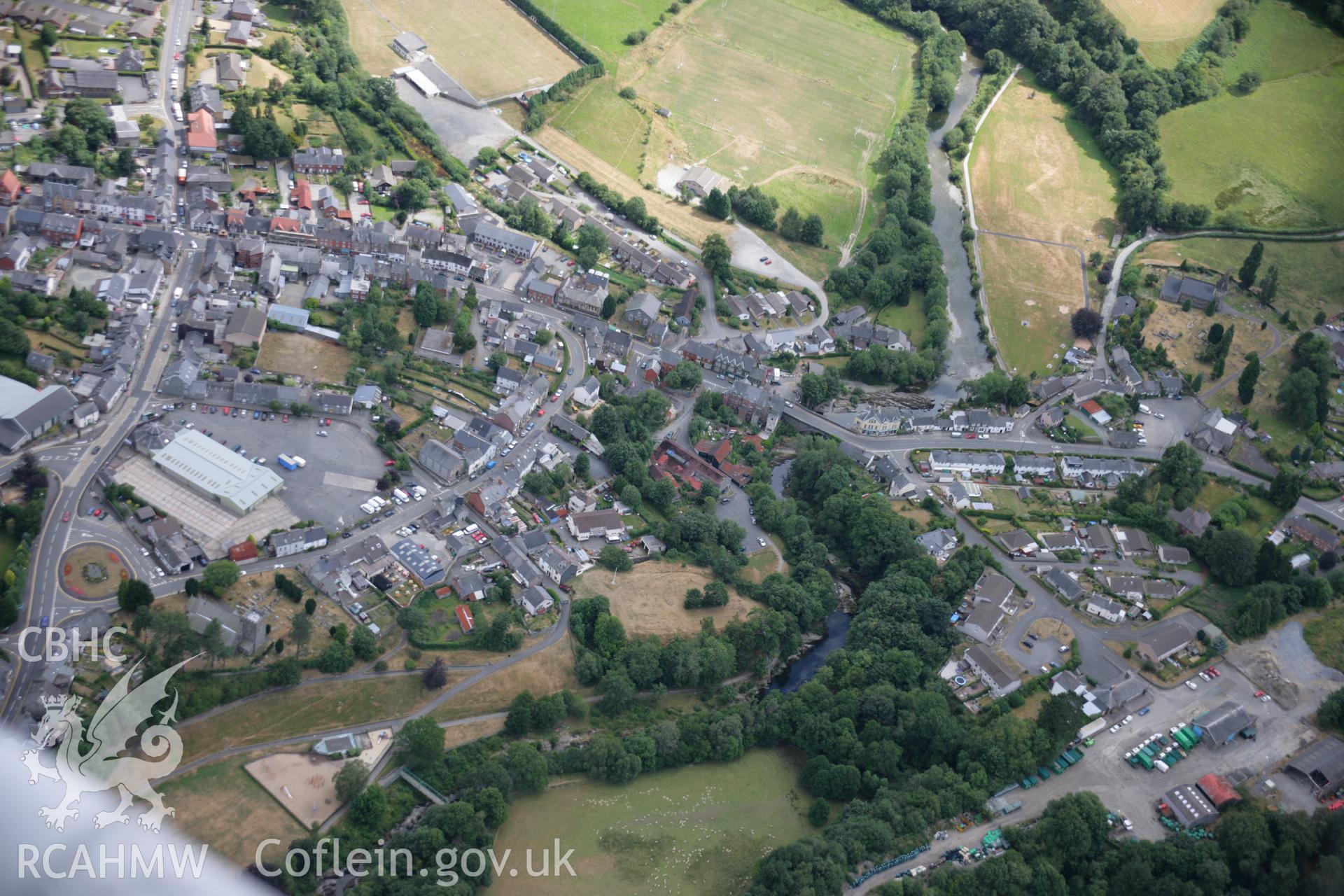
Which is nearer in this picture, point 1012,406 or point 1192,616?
point 1192,616

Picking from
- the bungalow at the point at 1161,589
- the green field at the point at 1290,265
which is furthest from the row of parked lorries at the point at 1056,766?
the green field at the point at 1290,265

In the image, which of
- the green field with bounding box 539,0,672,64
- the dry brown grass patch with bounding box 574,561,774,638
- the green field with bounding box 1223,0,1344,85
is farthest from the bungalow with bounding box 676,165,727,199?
the green field with bounding box 1223,0,1344,85

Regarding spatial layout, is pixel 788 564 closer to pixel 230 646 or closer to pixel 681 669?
pixel 681 669

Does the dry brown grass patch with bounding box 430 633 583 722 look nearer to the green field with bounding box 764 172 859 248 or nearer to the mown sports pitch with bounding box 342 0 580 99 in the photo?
the green field with bounding box 764 172 859 248

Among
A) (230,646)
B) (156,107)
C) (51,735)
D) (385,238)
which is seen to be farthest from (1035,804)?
(156,107)

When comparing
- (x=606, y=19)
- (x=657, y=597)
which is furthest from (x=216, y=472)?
(x=606, y=19)

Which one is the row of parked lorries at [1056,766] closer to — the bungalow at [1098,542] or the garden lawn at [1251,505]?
the bungalow at [1098,542]
